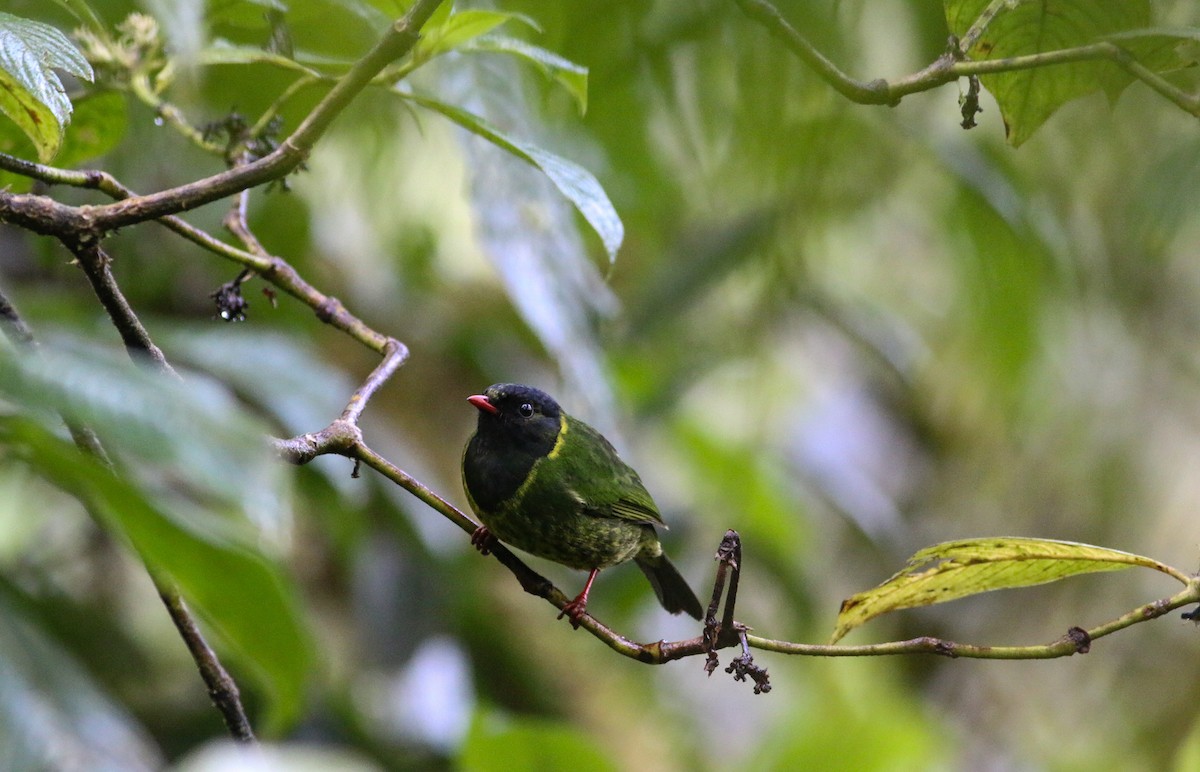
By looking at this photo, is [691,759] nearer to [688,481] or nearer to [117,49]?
[688,481]

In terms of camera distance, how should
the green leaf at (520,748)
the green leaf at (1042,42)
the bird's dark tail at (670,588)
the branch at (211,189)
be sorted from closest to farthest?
the branch at (211,189) → the green leaf at (1042,42) → the bird's dark tail at (670,588) → the green leaf at (520,748)

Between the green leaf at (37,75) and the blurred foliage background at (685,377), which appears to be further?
the blurred foliage background at (685,377)

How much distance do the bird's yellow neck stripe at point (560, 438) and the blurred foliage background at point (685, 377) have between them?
68 millimetres

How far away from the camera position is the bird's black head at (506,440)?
2266 mm

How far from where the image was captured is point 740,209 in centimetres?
392

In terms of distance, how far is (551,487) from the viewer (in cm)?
230

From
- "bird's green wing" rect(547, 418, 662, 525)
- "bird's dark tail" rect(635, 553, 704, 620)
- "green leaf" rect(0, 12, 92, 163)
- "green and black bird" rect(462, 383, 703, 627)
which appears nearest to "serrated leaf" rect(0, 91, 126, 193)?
"green leaf" rect(0, 12, 92, 163)

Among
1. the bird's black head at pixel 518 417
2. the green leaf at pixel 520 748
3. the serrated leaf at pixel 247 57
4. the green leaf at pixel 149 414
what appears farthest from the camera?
the green leaf at pixel 520 748

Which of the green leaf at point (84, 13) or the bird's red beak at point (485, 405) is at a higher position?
the bird's red beak at point (485, 405)

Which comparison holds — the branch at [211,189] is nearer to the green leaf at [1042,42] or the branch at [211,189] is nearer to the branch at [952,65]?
the branch at [952,65]

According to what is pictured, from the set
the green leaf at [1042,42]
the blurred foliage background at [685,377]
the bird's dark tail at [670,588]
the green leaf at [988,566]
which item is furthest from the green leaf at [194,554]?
the bird's dark tail at [670,588]

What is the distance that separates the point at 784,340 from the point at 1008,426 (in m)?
1.37

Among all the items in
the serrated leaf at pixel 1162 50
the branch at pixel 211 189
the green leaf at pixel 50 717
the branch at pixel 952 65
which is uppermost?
the serrated leaf at pixel 1162 50

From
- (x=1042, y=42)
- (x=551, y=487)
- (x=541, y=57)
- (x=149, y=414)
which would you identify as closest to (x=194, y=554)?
(x=149, y=414)
